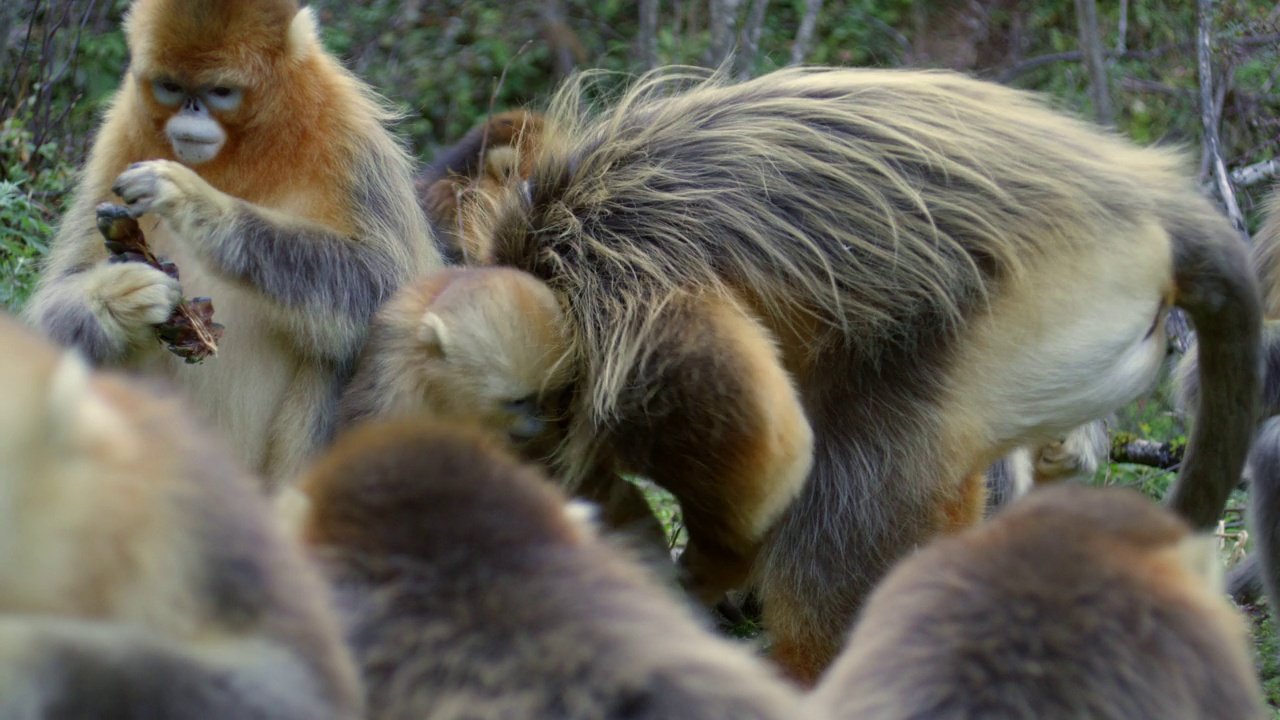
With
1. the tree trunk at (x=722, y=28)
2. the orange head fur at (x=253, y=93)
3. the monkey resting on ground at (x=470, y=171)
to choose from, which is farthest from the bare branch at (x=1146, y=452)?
the orange head fur at (x=253, y=93)

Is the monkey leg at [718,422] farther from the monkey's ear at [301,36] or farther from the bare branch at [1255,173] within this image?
the bare branch at [1255,173]

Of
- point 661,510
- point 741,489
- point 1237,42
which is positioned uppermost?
point 1237,42

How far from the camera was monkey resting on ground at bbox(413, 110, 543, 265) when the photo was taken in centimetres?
533

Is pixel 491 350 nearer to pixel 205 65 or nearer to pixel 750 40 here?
pixel 205 65

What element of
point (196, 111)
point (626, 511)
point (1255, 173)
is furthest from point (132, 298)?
point (1255, 173)

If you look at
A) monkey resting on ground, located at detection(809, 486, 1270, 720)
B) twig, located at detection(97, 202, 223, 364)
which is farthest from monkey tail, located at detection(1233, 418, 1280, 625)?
twig, located at detection(97, 202, 223, 364)

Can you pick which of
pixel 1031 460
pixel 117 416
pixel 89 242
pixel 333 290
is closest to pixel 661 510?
pixel 1031 460

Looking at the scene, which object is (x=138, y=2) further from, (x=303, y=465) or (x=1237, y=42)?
(x=1237, y=42)

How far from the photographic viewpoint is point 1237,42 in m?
6.65

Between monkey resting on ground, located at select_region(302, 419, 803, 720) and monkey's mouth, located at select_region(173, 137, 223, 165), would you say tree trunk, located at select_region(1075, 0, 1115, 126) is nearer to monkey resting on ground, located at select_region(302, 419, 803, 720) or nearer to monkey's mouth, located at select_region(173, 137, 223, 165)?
monkey's mouth, located at select_region(173, 137, 223, 165)

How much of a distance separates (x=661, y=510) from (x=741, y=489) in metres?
1.75

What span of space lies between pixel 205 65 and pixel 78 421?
7.99 feet

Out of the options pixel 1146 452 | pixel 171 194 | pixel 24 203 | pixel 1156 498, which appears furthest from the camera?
pixel 1146 452

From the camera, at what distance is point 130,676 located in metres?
1.83
